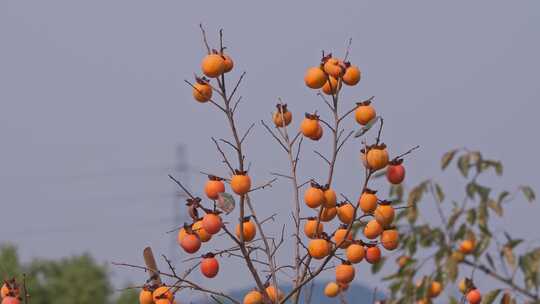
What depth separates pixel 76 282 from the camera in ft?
63.2

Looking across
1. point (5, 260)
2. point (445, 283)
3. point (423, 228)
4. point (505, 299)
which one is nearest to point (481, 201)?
point (423, 228)

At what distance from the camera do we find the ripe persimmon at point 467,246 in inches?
171

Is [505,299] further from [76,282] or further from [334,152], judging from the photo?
[76,282]

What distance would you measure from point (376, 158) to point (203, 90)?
1.32 ft

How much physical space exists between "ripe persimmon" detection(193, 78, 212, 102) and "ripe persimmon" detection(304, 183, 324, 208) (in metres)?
0.30

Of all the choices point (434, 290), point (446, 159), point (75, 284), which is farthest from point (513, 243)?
point (75, 284)

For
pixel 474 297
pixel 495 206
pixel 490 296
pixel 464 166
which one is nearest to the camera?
pixel 474 297

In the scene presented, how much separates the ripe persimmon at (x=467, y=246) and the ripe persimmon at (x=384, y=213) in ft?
7.89

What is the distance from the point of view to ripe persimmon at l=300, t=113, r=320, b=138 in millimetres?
2148

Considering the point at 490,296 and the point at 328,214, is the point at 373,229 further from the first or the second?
the point at 490,296

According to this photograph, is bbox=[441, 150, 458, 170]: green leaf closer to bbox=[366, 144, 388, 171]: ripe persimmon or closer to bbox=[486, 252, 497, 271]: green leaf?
bbox=[486, 252, 497, 271]: green leaf

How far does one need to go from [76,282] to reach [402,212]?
15.5 m

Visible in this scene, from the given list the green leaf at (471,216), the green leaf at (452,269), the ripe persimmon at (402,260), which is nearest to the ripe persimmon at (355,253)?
the green leaf at (452,269)

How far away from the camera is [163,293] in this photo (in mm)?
1993
